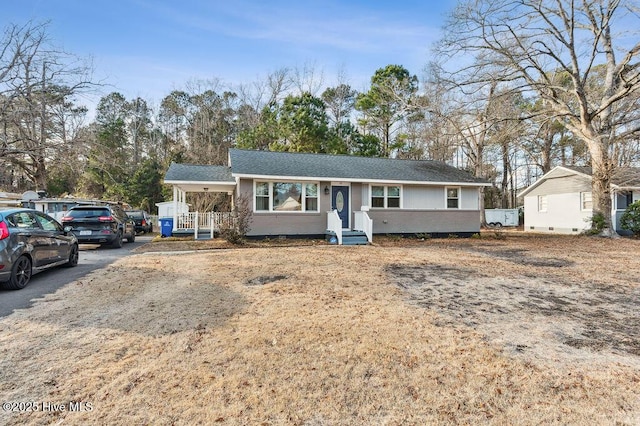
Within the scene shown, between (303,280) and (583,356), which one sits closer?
(583,356)

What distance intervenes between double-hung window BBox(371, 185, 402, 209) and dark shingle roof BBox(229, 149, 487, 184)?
1.84 feet

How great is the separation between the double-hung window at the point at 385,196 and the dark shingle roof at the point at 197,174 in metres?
6.31

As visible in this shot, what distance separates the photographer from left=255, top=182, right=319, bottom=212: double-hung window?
13.6m

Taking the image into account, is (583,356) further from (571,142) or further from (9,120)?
(571,142)

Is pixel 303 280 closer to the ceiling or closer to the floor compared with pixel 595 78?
closer to the floor

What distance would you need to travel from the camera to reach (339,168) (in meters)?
15.4

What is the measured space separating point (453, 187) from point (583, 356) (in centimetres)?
1355

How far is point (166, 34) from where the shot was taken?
12031mm

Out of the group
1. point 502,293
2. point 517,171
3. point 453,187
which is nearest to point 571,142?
Result: point 517,171

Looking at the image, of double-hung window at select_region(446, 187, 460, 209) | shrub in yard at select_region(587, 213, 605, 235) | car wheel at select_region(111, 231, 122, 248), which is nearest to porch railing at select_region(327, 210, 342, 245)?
double-hung window at select_region(446, 187, 460, 209)

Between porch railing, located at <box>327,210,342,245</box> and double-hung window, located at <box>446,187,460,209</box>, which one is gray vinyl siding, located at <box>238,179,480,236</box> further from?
porch railing, located at <box>327,210,342,245</box>

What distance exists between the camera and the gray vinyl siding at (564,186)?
63.9ft

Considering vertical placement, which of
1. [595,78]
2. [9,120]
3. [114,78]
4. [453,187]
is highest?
[595,78]

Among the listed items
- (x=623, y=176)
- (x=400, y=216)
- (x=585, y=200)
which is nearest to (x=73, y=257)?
(x=400, y=216)
